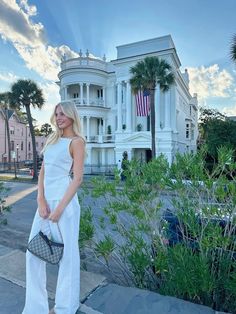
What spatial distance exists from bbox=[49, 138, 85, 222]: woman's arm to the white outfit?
0.19 feet

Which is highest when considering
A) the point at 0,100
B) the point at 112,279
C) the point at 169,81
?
the point at 0,100

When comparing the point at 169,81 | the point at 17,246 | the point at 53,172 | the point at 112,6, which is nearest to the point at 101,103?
the point at 169,81

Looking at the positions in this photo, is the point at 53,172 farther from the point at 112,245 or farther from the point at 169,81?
the point at 169,81

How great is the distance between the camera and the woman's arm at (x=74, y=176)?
219 centimetres

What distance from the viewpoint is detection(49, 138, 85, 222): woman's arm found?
7.20 ft

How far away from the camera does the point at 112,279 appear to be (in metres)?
3.53

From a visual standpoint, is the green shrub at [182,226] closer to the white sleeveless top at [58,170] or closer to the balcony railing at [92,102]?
the white sleeveless top at [58,170]

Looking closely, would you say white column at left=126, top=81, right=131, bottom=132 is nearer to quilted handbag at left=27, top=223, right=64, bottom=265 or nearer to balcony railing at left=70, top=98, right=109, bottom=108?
balcony railing at left=70, top=98, right=109, bottom=108

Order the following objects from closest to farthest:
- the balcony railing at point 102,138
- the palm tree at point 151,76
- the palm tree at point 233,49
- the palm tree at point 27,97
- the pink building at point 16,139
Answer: the palm tree at point 233,49 → the palm tree at point 151,76 → the palm tree at point 27,97 → the balcony railing at point 102,138 → the pink building at point 16,139

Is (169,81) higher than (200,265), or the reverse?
(169,81)

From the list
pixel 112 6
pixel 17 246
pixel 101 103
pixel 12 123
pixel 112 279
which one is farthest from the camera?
pixel 12 123

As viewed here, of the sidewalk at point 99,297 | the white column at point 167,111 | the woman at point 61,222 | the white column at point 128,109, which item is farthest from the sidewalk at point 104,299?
the white column at point 128,109

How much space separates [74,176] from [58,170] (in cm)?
16

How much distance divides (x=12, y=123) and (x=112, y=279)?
5629cm
